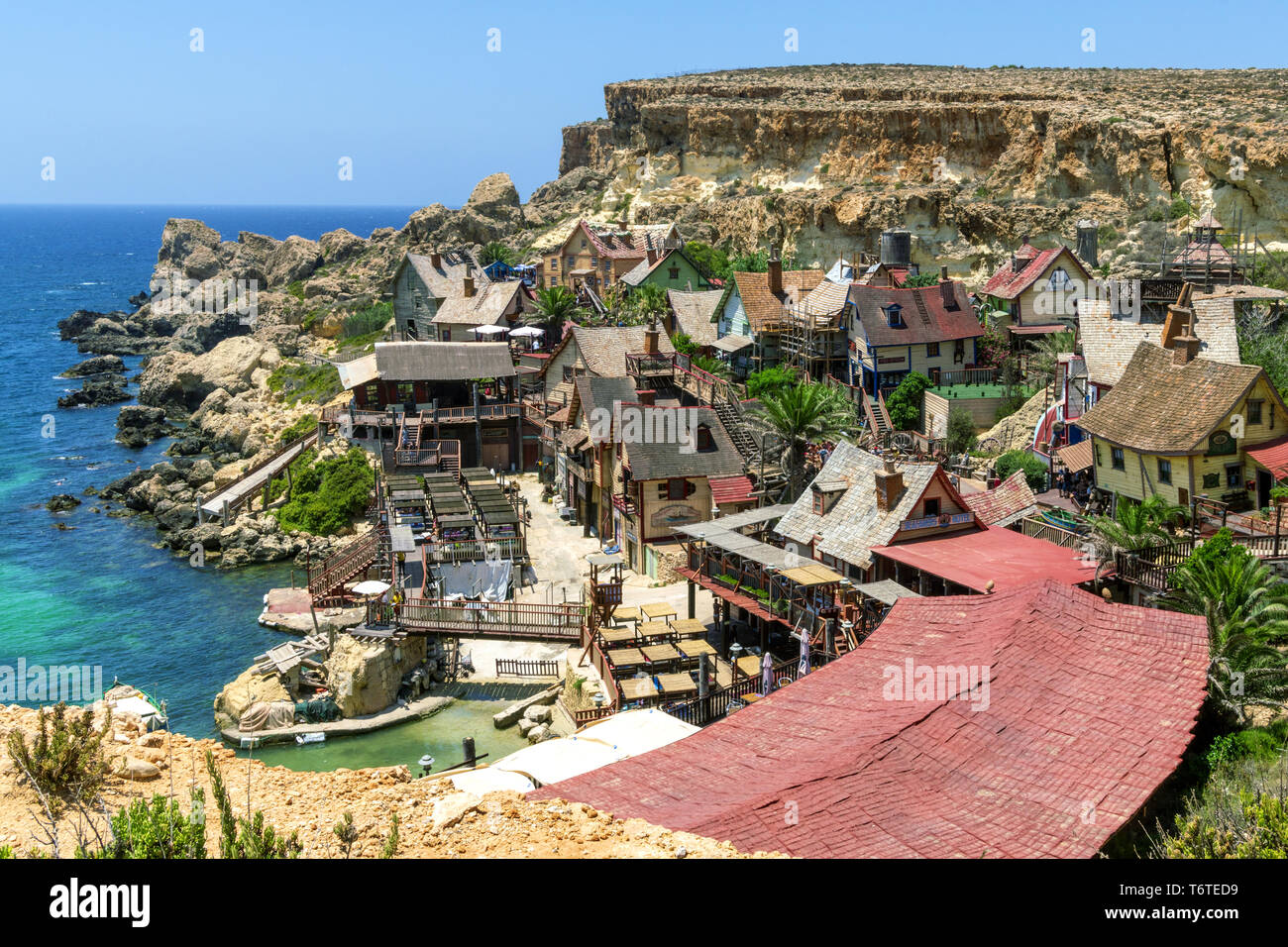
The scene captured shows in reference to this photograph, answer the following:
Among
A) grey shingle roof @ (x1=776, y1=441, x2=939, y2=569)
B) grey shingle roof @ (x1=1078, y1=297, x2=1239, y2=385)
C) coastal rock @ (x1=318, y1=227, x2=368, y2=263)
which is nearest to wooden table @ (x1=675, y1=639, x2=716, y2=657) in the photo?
grey shingle roof @ (x1=776, y1=441, x2=939, y2=569)

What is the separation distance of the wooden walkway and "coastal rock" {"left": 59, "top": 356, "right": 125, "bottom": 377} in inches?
2052

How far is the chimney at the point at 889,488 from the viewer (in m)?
36.8

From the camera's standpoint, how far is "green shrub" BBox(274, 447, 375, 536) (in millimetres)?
59406

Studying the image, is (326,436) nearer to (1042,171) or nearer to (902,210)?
(902,210)

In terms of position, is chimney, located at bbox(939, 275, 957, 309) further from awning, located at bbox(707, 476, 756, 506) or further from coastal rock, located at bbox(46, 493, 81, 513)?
coastal rock, located at bbox(46, 493, 81, 513)

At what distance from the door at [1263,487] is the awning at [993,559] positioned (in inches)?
257

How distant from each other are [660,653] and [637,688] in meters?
2.40

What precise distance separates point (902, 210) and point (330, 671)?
59.0 metres

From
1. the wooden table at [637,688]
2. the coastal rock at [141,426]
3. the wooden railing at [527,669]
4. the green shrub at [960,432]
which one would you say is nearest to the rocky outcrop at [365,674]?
the wooden railing at [527,669]

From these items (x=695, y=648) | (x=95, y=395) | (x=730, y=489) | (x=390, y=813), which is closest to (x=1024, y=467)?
(x=730, y=489)

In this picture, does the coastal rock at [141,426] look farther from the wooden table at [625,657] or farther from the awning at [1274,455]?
the awning at [1274,455]

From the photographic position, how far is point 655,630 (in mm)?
39750

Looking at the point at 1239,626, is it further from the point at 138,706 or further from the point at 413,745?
the point at 138,706

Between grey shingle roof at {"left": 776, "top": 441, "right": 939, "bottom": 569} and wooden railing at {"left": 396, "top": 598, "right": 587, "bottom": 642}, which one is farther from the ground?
grey shingle roof at {"left": 776, "top": 441, "right": 939, "bottom": 569}
